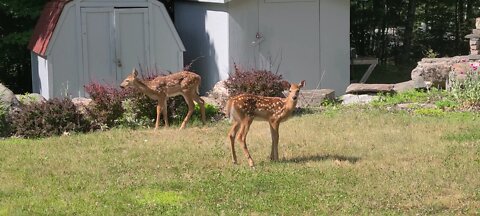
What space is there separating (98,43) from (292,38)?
4.03m

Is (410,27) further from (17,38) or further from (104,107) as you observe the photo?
(104,107)

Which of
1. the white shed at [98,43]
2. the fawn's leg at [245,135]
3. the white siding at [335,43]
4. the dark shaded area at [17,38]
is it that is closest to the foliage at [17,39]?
the dark shaded area at [17,38]

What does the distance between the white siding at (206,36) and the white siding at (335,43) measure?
2199mm

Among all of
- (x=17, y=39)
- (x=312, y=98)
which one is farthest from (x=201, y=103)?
(x=17, y=39)

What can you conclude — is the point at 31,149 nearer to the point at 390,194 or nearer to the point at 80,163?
the point at 80,163

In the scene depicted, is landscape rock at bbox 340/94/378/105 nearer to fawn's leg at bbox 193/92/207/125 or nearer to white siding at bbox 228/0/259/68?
white siding at bbox 228/0/259/68

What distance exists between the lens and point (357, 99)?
1670 cm

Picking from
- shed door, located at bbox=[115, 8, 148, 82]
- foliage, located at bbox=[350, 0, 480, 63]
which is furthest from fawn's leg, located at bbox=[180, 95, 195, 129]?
foliage, located at bbox=[350, 0, 480, 63]

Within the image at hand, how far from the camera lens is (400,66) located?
24719 millimetres

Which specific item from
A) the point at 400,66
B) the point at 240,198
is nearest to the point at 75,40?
the point at 240,198

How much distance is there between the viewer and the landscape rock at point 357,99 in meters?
16.3

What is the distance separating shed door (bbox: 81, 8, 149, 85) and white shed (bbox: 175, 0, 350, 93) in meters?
1.44

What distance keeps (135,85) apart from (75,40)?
372cm

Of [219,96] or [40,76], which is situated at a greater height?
[40,76]
